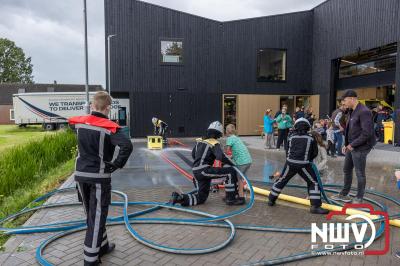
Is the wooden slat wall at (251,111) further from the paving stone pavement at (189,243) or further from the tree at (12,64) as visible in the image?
the tree at (12,64)

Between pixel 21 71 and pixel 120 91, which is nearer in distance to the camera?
pixel 120 91

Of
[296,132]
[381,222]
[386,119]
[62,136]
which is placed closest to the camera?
[381,222]

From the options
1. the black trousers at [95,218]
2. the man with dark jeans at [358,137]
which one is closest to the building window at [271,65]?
the man with dark jeans at [358,137]

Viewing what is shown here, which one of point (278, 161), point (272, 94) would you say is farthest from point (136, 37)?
point (278, 161)

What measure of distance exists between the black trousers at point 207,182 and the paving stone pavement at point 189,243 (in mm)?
348

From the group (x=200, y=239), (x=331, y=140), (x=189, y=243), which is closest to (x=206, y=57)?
(x=331, y=140)

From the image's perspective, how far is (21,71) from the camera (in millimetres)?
71562

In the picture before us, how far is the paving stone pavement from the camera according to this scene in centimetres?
385

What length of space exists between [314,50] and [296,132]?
18544 millimetres

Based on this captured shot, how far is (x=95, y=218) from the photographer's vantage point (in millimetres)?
3643

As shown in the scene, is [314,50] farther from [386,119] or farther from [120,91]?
[120,91]

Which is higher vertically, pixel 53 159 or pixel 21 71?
pixel 21 71

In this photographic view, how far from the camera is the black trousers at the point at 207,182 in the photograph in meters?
5.91

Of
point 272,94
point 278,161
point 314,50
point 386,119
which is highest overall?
point 314,50
